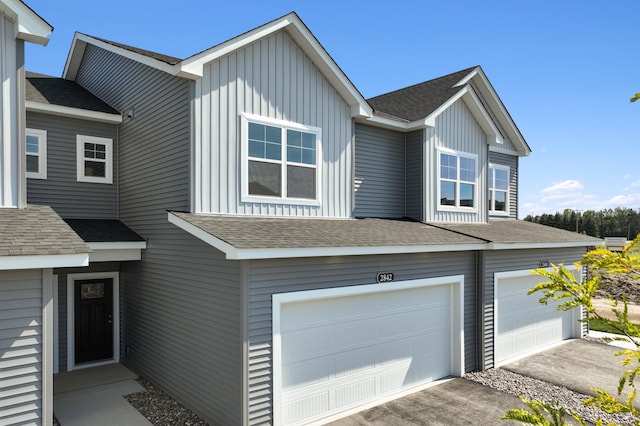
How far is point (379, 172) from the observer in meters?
11.2

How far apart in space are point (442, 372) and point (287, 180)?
5704 millimetres

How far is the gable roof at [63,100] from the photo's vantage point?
9.43 metres

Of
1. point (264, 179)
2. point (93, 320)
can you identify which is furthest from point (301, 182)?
point (93, 320)

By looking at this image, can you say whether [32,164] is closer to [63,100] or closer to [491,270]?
[63,100]

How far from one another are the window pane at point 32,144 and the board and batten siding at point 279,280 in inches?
264

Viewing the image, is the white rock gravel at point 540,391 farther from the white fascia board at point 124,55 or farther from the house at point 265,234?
the white fascia board at point 124,55

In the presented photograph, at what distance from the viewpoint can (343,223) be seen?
9.30 m

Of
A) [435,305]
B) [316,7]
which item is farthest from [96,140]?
[435,305]

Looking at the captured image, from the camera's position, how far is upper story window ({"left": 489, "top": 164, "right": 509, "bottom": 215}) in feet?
48.5

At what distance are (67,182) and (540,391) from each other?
11693 mm

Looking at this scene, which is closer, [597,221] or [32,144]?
[32,144]

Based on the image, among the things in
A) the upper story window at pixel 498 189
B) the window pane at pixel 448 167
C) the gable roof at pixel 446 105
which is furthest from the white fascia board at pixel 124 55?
the upper story window at pixel 498 189

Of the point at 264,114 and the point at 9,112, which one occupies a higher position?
the point at 264,114

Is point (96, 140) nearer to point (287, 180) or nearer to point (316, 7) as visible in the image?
point (287, 180)
